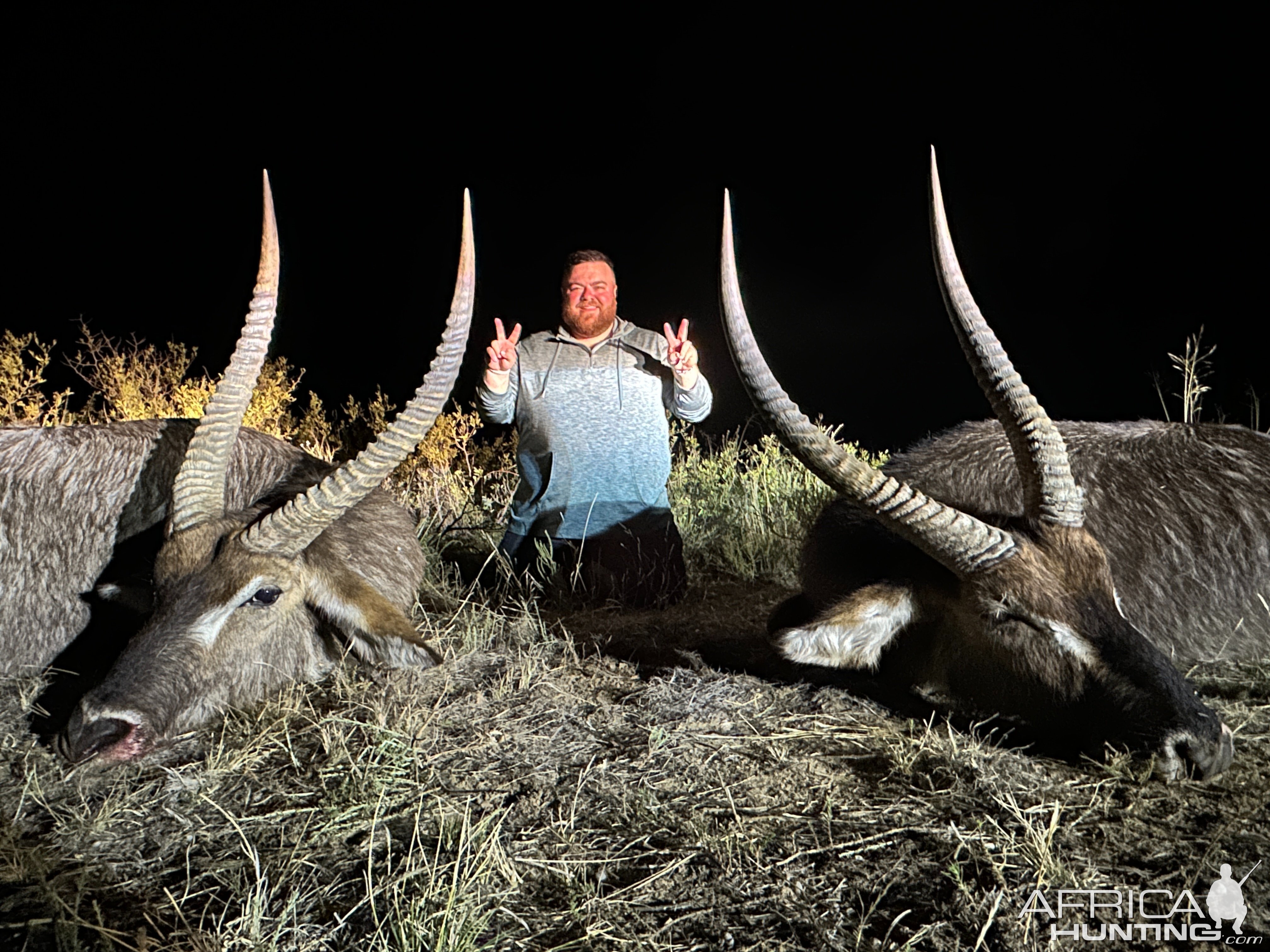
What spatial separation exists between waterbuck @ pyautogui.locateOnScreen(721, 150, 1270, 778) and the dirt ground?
0.54 ft

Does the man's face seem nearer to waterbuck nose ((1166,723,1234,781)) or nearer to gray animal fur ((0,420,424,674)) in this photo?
gray animal fur ((0,420,424,674))

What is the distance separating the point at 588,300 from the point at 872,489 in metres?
2.91

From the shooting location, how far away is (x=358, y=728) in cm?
283

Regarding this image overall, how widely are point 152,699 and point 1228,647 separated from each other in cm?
392

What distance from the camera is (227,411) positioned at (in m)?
3.24

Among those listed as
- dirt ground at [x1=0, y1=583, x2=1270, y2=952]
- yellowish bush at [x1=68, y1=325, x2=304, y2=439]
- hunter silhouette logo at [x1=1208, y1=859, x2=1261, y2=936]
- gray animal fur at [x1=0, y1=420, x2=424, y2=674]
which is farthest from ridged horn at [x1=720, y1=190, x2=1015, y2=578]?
yellowish bush at [x1=68, y1=325, x2=304, y2=439]

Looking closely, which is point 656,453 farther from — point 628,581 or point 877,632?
point 877,632

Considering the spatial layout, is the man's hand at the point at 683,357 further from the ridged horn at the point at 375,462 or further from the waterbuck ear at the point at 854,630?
the waterbuck ear at the point at 854,630

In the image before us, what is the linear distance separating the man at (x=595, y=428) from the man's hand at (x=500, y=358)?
0.12m

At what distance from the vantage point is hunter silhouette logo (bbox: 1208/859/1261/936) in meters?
1.73

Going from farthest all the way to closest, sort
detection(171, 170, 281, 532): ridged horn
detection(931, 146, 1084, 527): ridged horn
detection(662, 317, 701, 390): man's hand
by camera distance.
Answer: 1. detection(662, 317, 701, 390): man's hand
2. detection(171, 170, 281, 532): ridged horn
3. detection(931, 146, 1084, 527): ridged horn

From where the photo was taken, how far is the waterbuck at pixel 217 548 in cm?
286

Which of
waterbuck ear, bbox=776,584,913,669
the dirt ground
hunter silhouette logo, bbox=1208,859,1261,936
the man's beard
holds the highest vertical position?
the man's beard

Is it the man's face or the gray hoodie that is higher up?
the man's face
